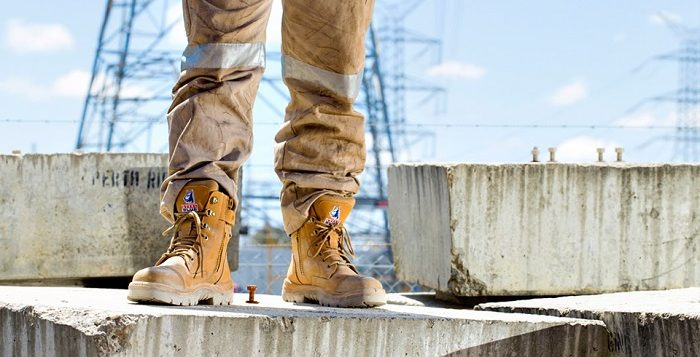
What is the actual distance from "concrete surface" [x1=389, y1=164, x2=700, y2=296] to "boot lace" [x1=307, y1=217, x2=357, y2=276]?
5.05ft

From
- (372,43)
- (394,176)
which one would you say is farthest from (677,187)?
(372,43)

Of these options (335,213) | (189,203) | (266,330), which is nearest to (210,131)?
(189,203)

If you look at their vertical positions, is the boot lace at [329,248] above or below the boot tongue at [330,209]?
below

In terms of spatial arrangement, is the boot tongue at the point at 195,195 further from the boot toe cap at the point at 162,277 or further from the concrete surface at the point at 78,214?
the concrete surface at the point at 78,214

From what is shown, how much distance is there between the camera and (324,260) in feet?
11.4

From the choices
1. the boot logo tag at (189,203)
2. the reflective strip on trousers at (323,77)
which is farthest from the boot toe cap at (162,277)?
the reflective strip on trousers at (323,77)

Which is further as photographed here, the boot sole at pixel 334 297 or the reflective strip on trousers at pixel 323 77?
the reflective strip on trousers at pixel 323 77

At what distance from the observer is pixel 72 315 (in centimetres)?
276

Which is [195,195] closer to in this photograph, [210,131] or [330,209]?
[210,131]

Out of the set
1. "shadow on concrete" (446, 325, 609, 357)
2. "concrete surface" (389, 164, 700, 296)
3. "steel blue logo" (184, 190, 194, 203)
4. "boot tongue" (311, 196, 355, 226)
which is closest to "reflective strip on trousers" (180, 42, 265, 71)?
"steel blue logo" (184, 190, 194, 203)

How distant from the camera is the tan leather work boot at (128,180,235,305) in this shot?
3.12m

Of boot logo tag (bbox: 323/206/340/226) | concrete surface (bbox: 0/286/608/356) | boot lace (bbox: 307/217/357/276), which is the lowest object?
concrete surface (bbox: 0/286/608/356)

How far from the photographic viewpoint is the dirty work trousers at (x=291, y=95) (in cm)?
325

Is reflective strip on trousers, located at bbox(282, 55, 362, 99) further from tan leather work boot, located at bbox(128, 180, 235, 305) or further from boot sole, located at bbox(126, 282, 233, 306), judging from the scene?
boot sole, located at bbox(126, 282, 233, 306)
